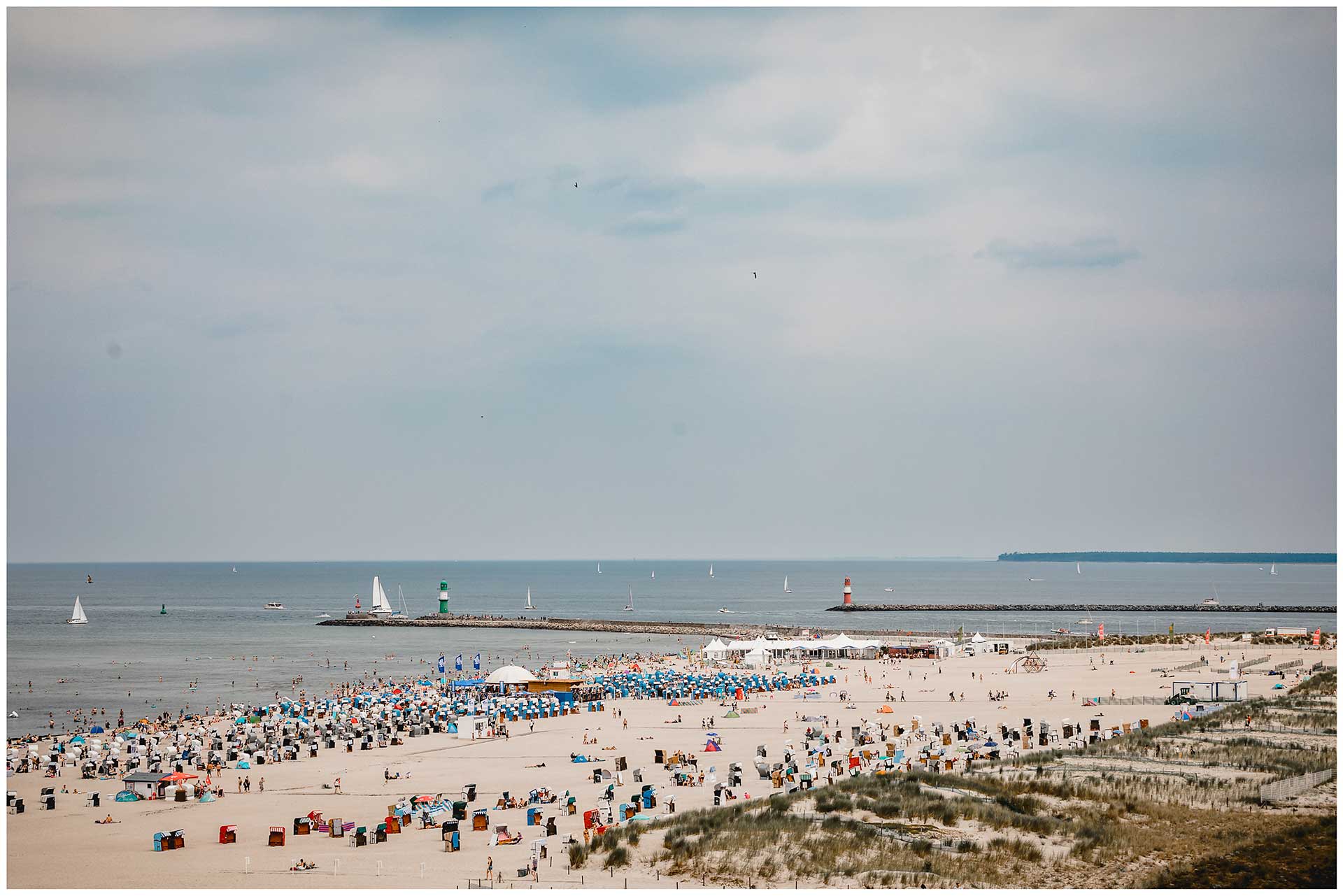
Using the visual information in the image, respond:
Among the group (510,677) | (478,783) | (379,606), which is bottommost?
(379,606)

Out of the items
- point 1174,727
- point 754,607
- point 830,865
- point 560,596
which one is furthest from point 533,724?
point 560,596

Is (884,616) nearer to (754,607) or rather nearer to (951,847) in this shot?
(754,607)

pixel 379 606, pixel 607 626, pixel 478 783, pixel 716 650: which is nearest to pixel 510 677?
pixel 478 783

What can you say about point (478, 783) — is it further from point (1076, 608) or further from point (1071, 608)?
point (1071, 608)

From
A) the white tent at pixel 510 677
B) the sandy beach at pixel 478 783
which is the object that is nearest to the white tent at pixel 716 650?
the sandy beach at pixel 478 783

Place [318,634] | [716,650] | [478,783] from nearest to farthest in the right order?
[478,783] → [716,650] → [318,634]

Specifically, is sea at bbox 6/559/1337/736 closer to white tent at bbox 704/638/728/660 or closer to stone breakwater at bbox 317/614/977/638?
stone breakwater at bbox 317/614/977/638
